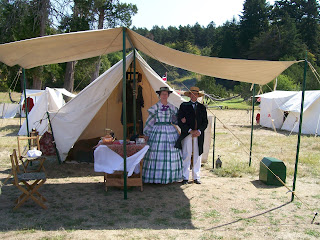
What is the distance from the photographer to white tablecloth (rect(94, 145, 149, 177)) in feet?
12.0

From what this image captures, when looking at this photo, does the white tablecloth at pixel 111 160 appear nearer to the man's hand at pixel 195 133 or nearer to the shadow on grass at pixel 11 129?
the man's hand at pixel 195 133

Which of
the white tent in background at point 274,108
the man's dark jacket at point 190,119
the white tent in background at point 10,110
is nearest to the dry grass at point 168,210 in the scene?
the man's dark jacket at point 190,119

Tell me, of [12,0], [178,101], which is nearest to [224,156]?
[178,101]

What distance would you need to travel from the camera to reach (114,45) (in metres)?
4.38

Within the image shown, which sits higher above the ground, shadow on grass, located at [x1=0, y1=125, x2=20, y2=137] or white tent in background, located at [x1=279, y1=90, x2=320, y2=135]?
white tent in background, located at [x1=279, y1=90, x2=320, y2=135]

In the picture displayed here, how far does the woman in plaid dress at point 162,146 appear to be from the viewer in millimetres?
3953

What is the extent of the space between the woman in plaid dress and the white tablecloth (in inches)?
11.4

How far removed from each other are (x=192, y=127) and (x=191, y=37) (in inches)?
2391

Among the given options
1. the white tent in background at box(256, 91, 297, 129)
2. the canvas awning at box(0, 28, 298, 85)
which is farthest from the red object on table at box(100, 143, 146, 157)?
the white tent in background at box(256, 91, 297, 129)

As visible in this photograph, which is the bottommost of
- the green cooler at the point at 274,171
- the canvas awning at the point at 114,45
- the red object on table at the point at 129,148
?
the green cooler at the point at 274,171

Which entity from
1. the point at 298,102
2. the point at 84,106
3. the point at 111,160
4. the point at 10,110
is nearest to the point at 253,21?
the point at 298,102

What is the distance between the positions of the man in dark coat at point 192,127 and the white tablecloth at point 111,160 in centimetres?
58

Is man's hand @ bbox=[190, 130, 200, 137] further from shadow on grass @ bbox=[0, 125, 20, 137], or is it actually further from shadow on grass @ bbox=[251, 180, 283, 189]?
shadow on grass @ bbox=[0, 125, 20, 137]

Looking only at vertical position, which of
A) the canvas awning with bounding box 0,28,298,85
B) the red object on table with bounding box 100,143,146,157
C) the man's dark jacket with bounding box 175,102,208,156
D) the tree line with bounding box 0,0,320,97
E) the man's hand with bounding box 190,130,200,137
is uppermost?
the tree line with bounding box 0,0,320,97
